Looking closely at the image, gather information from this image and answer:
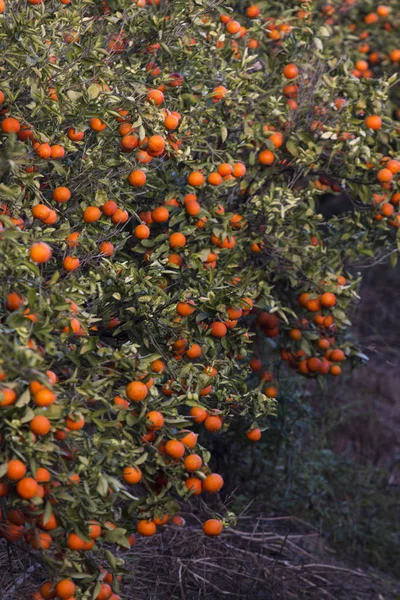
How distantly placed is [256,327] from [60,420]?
2034mm

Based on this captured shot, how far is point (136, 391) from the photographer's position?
2.37 meters

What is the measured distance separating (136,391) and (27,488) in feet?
1.40

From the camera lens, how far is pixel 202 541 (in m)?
3.79

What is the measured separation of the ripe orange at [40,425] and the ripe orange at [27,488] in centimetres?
13

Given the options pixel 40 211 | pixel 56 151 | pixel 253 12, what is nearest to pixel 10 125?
pixel 56 151

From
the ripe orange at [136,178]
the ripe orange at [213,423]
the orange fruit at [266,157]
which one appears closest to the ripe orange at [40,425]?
the ripe orange at [213,423]

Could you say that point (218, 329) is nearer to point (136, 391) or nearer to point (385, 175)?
point (136, 391)

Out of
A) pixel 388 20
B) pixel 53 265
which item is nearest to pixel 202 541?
pixel 53 265

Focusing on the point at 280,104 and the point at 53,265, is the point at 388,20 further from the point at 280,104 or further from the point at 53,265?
the point at 53,265

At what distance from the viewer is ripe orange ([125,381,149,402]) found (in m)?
2.37

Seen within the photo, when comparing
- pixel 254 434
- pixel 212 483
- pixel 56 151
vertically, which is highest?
pixel 56 151

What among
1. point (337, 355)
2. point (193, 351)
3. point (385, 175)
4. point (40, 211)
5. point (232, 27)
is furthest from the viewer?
point (337, 355)

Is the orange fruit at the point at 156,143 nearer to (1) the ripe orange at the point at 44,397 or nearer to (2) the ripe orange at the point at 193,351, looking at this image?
(2) the ripe orange at the point at 193,351

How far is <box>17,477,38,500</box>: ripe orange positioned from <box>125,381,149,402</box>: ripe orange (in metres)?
0.39
